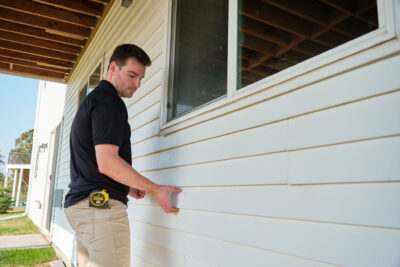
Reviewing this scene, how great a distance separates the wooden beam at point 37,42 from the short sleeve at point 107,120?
4379 millimetres

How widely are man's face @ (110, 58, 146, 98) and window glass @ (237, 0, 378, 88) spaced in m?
0.76

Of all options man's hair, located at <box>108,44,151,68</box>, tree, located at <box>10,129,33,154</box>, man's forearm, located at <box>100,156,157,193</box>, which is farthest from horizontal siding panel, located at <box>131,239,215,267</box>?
tree, located at <box>10,129,33,154</box>

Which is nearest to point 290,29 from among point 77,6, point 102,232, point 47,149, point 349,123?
point 349,123

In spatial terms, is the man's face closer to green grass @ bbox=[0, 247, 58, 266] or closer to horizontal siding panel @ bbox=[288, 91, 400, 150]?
horizontal siding panel @ bbox=[288, 91, 400, 150]

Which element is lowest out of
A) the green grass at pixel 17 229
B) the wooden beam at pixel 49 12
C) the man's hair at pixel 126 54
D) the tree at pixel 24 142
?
the green grass at pixel 17 229

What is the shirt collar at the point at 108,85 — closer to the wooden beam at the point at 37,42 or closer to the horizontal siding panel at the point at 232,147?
the horizontal siding panel at the point at 232,147

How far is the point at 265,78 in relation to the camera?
142cm

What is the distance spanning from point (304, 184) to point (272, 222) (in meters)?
0.22

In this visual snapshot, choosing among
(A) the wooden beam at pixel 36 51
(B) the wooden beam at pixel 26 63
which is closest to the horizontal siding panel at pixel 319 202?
(A) the wooden beam at pixel 36 51

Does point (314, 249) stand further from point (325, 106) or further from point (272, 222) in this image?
point (325, 106)

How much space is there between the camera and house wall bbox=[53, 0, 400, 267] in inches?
36.2

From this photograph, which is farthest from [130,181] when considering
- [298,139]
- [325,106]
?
[325,106]

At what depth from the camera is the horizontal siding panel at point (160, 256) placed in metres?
1.81

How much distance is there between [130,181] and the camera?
5.77ft
